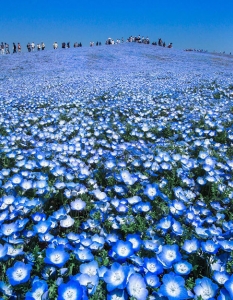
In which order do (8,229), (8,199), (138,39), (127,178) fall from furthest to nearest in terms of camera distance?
1. (138,39)
2. (127,178)
3. (8,199)
4. (8,229)

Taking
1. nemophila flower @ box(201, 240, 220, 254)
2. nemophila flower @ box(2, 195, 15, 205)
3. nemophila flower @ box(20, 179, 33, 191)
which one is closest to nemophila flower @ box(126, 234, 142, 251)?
nemophila flower @ box(201, 240, 220, 254)

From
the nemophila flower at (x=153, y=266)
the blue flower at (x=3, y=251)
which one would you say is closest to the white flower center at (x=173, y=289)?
the nemophila flower at (x=153, y=266)

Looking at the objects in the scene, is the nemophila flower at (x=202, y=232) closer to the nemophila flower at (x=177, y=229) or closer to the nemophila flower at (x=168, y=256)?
the nemophila flower at (x=177, y=229)

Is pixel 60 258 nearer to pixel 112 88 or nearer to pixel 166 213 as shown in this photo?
pixel 166 213

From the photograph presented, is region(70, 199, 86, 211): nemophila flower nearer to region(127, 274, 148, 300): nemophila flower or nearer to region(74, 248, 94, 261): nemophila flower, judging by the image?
region(74, 248, 94, 261): nemophila flower

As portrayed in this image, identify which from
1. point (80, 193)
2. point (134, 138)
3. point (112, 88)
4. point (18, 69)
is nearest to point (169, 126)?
point (134, 138)

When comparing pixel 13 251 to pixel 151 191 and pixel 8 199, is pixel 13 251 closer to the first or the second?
pixel 8 199

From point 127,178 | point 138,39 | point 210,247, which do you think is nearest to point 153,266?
point 210,247
